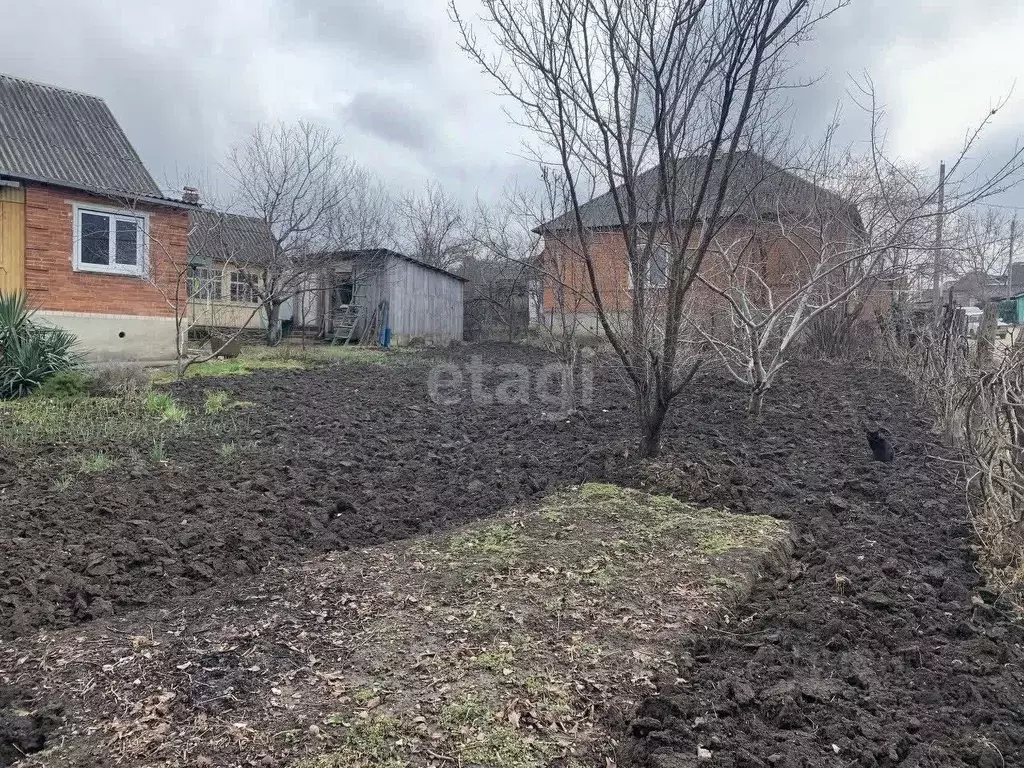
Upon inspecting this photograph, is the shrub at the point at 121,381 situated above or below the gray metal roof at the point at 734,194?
below

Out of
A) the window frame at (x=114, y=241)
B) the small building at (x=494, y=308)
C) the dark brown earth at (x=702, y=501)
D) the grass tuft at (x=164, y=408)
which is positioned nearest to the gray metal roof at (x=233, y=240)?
the window frame at (x=114, y=241)

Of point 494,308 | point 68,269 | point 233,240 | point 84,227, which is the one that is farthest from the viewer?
point 494,308

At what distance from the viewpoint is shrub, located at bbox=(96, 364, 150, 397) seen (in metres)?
7.43

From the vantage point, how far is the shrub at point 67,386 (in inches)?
295

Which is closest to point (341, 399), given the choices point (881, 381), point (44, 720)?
point (44, 720)

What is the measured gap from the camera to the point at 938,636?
8.27ft

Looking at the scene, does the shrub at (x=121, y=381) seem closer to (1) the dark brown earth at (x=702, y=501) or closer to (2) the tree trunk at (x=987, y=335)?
(1) the dark brown earth at (x=702, y=501)

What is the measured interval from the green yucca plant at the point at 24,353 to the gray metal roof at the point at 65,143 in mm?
3722

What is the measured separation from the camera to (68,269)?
1141 centimetres

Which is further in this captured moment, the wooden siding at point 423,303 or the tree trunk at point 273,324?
the wooden siding at point 423,303

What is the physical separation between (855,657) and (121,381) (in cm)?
792

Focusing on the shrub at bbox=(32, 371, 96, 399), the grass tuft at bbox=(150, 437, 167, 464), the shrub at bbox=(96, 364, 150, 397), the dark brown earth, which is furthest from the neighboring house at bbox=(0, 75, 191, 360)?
the dark brown earth

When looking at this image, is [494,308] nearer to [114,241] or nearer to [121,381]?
[114,241]

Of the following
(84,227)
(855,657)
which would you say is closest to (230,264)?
(84,227)
